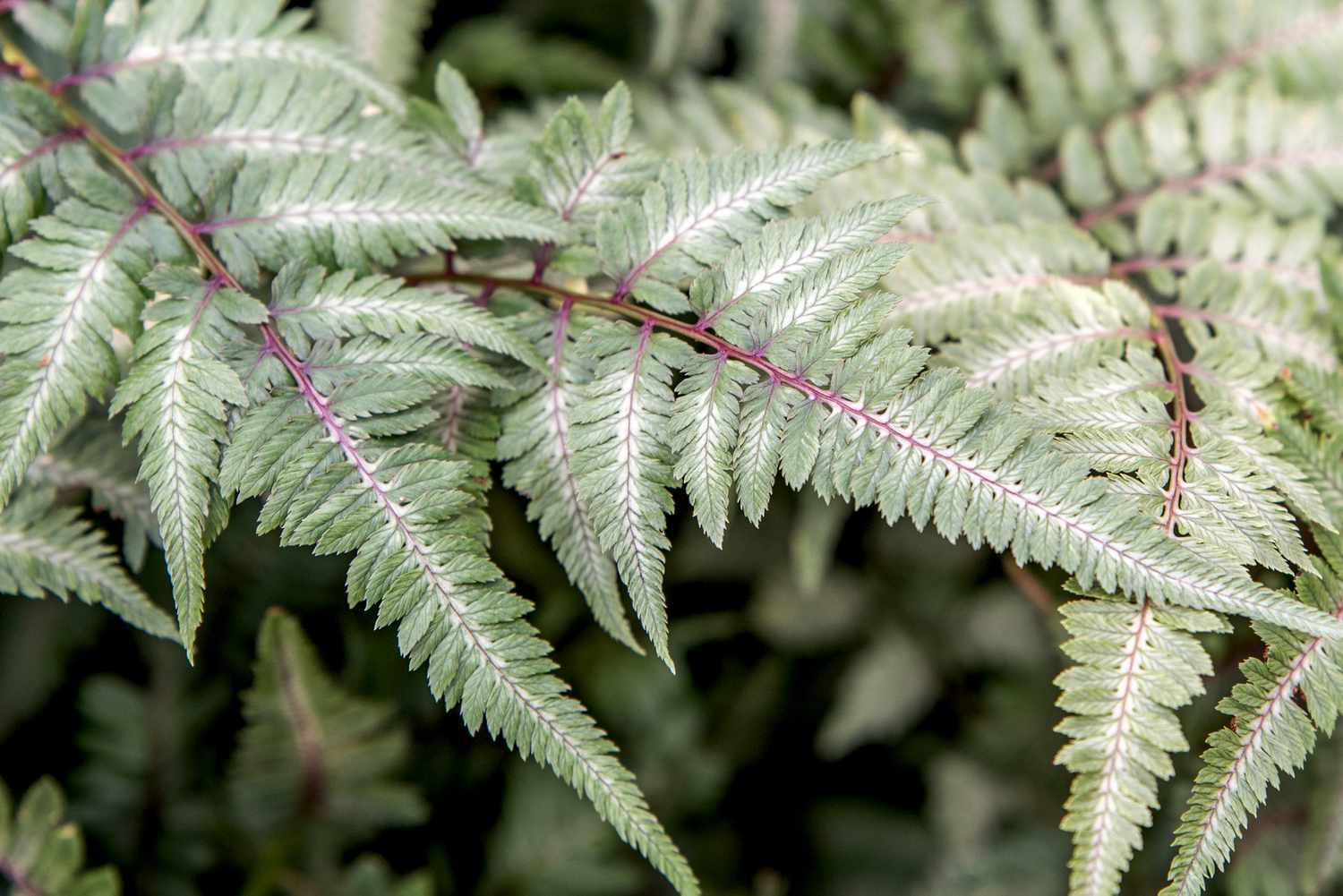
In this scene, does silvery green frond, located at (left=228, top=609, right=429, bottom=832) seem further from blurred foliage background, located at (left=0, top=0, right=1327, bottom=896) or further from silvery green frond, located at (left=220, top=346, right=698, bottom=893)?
silvery green frond, located at (left=220, top=346, right=698, bottom=893)

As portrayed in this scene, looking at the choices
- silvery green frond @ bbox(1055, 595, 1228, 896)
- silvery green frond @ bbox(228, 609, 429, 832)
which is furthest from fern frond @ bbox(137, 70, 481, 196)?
silvery green frond @ bbox(1055, 595, 1228, 896)

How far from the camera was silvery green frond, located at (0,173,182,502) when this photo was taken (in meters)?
1.29

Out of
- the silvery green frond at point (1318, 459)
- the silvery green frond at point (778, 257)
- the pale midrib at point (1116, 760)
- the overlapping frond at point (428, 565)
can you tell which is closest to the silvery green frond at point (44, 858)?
the overlapping frond at point (428, 565)

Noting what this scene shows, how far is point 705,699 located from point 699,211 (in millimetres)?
1599

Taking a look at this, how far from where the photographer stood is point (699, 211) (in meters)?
1.42

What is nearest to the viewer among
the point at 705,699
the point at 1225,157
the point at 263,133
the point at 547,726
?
the point at 547,726

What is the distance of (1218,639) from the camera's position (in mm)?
1877

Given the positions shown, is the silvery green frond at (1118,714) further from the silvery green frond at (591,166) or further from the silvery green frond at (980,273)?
the silvery green frond at (591,166)

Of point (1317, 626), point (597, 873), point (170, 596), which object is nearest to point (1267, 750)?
point (1317, 626)

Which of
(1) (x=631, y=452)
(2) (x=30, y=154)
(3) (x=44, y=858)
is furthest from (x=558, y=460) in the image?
(3) (x=44, y=858)

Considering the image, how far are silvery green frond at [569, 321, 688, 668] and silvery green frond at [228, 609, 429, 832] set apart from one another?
931 millimetres

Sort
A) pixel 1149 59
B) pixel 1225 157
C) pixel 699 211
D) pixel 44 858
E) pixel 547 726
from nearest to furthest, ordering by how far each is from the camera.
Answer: pixel 547 726
pixel 699 211
pixel 44 858
pixel 1225 157
pixel 1149 59

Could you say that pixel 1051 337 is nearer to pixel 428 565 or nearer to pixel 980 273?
pixel 980 273

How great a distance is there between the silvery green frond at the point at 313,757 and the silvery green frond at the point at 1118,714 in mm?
1405
